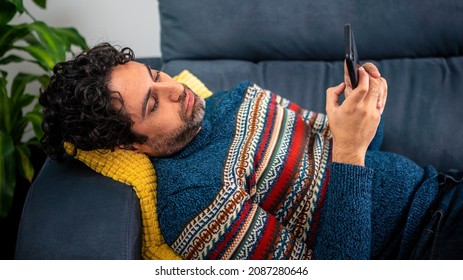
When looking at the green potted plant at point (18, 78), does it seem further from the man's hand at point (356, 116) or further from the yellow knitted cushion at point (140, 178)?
the man's hand at point (356, 116)

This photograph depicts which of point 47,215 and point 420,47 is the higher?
point 420,47

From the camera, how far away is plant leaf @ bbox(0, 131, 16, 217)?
1.55 metres

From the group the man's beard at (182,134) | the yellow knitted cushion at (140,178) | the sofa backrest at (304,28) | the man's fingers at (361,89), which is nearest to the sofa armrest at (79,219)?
the yellow knitted cushion at (140,178)

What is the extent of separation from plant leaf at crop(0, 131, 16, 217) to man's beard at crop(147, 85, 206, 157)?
2.08 ft

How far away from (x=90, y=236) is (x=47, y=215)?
119mm

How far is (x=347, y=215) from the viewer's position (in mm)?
1056

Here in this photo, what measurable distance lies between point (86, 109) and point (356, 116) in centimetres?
60

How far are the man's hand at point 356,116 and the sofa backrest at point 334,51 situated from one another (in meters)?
0.41

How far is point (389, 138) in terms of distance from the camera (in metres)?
1.48

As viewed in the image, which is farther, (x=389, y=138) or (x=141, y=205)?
(x=389, y=138)

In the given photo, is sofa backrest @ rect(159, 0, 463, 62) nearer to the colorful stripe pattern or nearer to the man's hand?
the colorful stripe pattern

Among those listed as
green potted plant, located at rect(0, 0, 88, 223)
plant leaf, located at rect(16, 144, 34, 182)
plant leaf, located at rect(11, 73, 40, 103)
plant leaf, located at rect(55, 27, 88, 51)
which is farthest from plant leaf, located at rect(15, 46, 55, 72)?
plant leaf, located at rect(16, 144, 34, 182)
